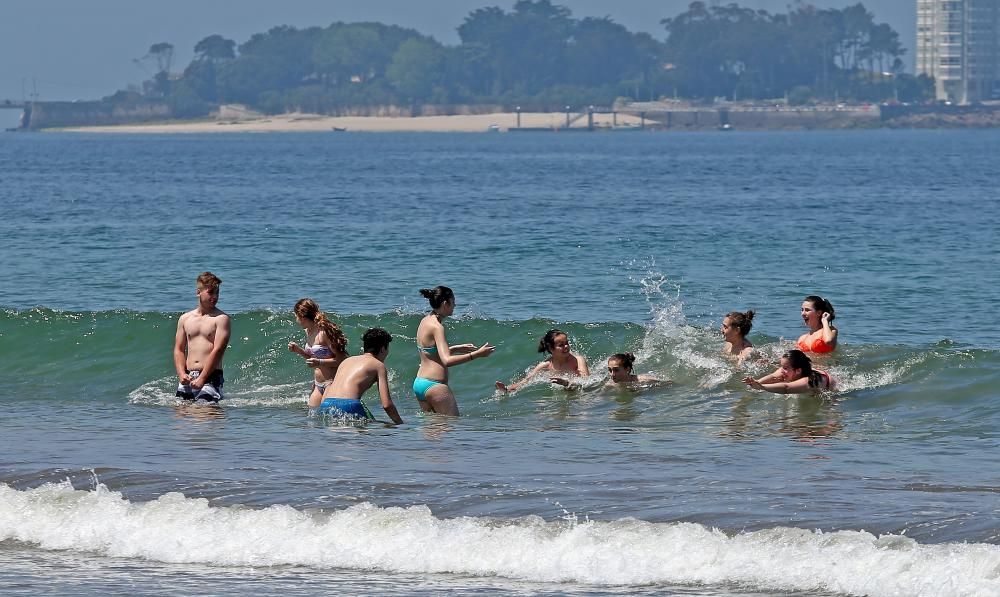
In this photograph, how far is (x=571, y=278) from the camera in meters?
28.8

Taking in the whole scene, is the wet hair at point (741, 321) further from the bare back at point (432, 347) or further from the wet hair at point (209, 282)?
the wet hair at point (209, 282)

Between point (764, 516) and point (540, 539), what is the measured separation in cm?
153

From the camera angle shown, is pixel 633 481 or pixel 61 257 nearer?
pixel 633 481

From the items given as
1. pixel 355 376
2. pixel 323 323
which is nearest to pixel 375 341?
pixel 355 376

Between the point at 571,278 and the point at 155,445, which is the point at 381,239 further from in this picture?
the point at 155,445

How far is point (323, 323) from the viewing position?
1391cm

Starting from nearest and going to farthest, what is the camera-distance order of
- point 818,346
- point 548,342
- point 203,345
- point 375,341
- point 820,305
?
point 375,341
point 203,345
point 548,342
point 820,305
point 818,346

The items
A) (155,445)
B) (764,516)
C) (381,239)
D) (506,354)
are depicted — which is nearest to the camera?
(764,516)

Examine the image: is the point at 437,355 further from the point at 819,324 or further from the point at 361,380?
the point at 819,324

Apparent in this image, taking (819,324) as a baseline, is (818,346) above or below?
below

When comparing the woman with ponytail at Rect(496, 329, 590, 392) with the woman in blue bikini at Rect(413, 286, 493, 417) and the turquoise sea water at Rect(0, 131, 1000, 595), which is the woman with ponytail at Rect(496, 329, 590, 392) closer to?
the turquoise sea water at Rect(0, 131, 1000, 595)

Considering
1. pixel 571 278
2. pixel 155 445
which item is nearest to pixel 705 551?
pixel 155 445

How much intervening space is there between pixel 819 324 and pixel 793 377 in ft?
6.44

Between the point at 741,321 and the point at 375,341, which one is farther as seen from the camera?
the point at 741,321
